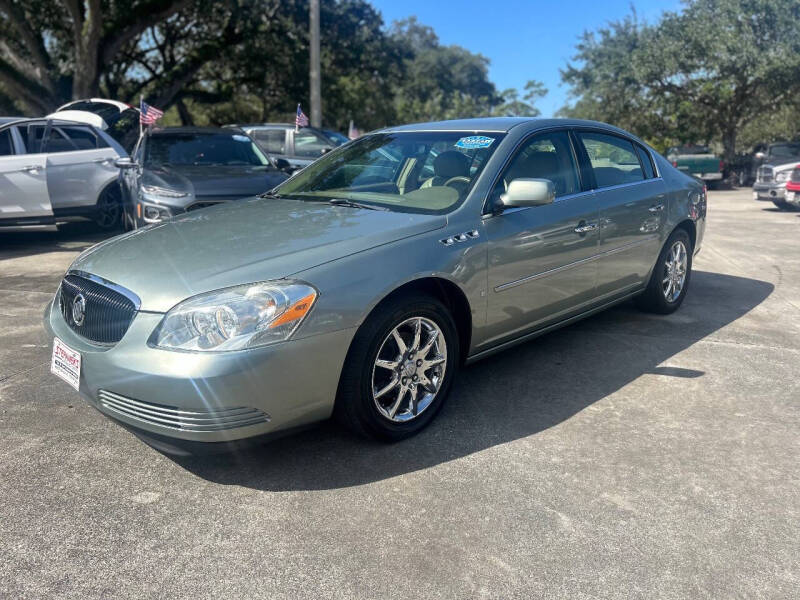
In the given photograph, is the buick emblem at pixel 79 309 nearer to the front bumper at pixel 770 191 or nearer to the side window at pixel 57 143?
the side window at pixel 57 143

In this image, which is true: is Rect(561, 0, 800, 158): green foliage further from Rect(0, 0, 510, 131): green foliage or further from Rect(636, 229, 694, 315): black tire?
Rect(636, 229, 694, 315): black tire

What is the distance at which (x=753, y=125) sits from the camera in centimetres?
4116

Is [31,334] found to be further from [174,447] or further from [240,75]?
[240,75]

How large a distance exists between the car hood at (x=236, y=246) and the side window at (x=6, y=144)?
6197 mm

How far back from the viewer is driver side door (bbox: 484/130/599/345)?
12.3 feet

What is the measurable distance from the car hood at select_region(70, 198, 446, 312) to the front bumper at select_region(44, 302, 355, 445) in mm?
229

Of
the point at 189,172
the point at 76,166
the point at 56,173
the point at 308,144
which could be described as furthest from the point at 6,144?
the point at 308,144

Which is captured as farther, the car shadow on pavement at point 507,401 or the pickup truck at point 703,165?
the pickup truck at point 703,165

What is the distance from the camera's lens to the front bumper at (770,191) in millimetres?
14047

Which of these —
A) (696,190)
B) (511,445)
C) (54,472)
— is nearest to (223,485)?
(54,472)

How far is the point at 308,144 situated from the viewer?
13.3 m

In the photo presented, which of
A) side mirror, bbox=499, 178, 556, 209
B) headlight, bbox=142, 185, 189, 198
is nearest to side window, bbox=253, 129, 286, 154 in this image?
headlight, bbox=142, 185, 189, 198

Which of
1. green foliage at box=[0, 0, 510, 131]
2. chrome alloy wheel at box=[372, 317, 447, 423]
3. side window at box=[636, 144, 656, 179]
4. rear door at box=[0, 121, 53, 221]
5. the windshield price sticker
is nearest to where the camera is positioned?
chrome alloy wheel at box=[372, 317, 447, 423]

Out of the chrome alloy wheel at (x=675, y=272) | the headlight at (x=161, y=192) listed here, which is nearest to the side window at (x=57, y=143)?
the headlight at (x=161, y=192)
